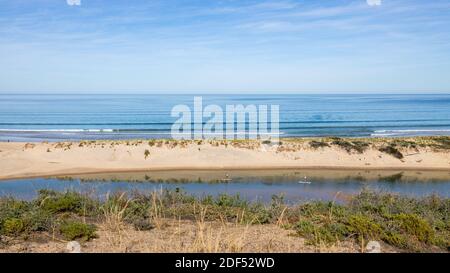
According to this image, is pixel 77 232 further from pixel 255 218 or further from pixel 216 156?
pixel 216 156

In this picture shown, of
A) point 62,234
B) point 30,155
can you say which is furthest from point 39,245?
point 30,155

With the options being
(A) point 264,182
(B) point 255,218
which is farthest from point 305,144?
(B) point 255,218

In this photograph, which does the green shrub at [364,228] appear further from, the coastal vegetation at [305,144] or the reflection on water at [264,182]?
the coastal vegetation at [305,144]

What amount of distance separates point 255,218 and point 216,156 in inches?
815

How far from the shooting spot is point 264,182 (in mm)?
22891

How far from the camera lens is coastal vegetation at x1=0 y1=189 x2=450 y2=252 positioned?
26.3 ft

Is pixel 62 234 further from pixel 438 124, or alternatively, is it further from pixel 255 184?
pixel 438 124

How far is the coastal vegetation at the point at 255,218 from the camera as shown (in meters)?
8.03

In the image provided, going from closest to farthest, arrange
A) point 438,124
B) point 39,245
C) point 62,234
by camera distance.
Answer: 1. point 39,245
2. point 62,234
3. point 438,124

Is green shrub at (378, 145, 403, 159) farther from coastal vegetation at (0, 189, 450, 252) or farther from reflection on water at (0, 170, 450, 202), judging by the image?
coastal vegetation at (0, 189, 450, 252)

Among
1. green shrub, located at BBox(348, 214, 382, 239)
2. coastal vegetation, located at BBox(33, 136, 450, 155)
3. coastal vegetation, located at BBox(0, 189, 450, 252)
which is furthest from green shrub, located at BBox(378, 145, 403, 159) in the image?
green shrub, located at BBox(348, 214, 382, 239)

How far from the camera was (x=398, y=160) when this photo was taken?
2980 centimetres

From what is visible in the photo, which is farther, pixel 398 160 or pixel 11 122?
pixel 11 122
